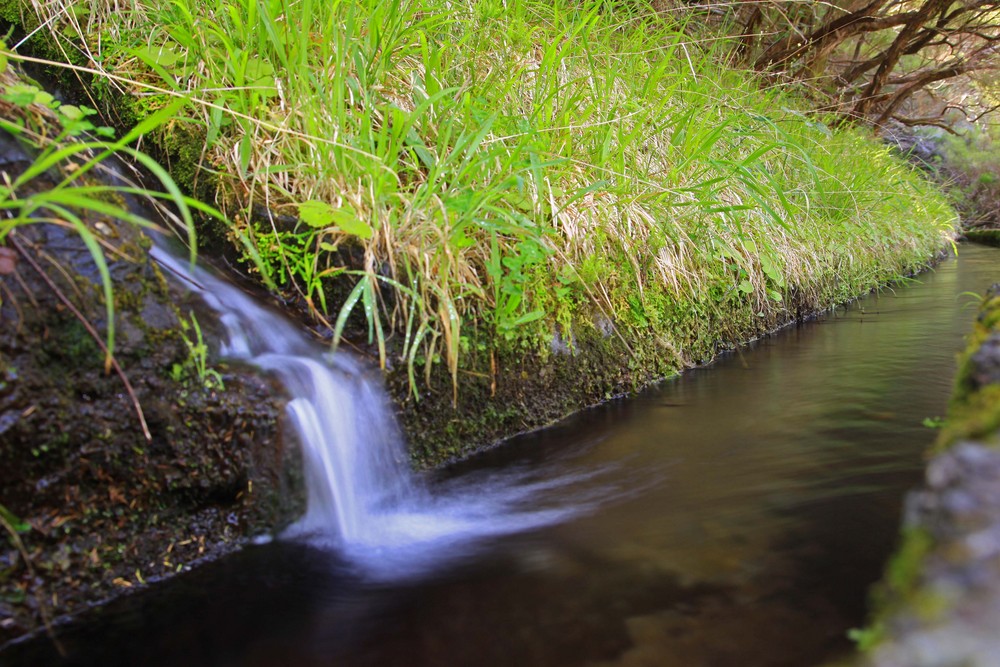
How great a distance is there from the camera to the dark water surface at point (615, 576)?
4.14 feet

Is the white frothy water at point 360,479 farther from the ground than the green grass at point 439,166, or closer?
closer

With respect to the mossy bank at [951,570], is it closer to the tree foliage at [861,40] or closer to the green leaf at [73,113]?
the green leaf at [73,113]

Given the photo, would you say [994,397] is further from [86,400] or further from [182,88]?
[182,88]

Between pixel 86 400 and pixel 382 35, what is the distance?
170 cm

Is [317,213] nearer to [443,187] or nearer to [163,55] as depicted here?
[443,187]

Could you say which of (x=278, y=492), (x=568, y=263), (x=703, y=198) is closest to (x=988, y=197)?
(x=703, y=198)

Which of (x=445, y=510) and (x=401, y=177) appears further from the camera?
(x=401, y=177)

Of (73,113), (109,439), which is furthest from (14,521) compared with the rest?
(73,113)

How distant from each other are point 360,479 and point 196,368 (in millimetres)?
550

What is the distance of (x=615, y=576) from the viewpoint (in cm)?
150

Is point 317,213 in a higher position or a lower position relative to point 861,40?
lower

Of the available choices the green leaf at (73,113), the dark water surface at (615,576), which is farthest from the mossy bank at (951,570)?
the green leaf at (73,113)

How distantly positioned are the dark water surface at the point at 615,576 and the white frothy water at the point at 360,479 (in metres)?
0.04

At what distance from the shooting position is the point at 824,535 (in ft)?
5.10
